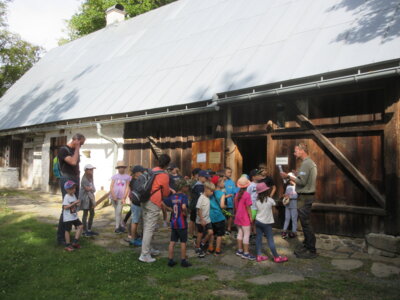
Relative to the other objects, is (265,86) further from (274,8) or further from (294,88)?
(274,8)

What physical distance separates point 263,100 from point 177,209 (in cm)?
329

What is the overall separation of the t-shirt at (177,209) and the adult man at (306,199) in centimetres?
189

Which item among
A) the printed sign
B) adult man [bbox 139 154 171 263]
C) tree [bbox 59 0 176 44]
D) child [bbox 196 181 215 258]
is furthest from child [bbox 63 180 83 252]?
tree [bbox 59 0 176 44]

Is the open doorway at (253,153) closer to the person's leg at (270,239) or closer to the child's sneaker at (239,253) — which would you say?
the child's sneaker at (239,253)

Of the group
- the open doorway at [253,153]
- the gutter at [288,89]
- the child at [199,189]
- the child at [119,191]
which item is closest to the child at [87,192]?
the child at [119,191]

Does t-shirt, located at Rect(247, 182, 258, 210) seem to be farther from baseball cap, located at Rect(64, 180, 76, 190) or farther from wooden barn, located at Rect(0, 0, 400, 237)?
baseball cap, located at Rect(64, 180, 76, 190)

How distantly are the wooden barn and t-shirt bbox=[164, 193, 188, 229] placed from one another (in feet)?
7.82

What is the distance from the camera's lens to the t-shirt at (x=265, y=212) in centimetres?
529

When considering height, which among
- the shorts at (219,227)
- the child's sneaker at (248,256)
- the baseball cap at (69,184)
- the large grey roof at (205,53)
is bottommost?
the child's sneaker at (248,256)

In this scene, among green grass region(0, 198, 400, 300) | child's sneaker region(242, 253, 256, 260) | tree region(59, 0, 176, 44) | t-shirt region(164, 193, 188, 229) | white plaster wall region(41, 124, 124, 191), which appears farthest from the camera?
tree region(59, 0, 176, 44)

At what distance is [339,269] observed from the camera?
16.0 feet

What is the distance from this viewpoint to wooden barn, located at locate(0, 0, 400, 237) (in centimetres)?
596

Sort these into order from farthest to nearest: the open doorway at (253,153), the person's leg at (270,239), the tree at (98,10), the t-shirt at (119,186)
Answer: the tree at (98,10) < the open doorway at (253,153) < the t-shirt at (119,186) < the person's leg at (270,239)

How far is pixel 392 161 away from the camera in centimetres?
568
